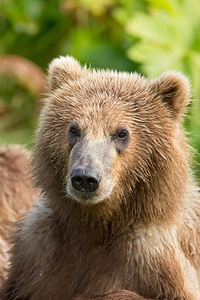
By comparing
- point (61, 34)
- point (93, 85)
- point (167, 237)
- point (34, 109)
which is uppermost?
point (61, 34)

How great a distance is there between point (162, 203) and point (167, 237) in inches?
8.4

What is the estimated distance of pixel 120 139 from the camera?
6.63 meters

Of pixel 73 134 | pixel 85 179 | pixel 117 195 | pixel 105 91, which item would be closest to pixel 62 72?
pixel 105 91

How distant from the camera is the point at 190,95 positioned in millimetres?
6984

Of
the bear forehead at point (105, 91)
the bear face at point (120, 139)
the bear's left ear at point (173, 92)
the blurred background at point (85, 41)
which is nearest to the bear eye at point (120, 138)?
the bear face at point (120, 139)

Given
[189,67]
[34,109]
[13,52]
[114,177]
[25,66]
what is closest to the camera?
[114,177]

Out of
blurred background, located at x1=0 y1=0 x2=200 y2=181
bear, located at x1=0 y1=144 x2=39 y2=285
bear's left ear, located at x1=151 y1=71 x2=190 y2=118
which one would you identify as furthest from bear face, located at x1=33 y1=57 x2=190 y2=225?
blurred background, located at x1=0 y1=0 x2=200 y2=181

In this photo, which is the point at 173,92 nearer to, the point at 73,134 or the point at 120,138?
the point at 120,138

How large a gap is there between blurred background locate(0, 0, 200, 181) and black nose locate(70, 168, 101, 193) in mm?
3766

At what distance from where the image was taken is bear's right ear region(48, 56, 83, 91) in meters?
7.05

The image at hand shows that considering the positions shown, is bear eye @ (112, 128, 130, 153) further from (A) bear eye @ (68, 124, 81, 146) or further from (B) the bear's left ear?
(B) the bear's left ear

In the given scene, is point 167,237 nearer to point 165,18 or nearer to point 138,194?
point 138,194

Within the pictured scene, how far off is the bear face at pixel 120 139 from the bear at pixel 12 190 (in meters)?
1.56

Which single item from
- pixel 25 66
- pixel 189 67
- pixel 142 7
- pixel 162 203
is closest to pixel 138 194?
pixel 162 203
